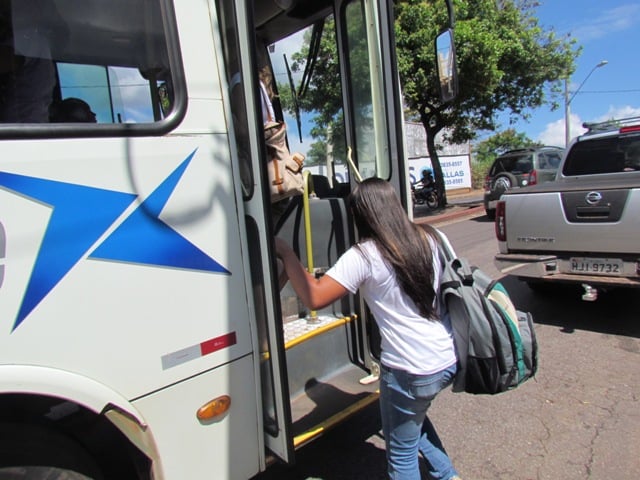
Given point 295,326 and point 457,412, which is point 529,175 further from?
point 295,326

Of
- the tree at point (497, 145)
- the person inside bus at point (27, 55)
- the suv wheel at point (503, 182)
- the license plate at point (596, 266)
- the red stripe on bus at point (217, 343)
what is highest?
the tree at point (497, 145)

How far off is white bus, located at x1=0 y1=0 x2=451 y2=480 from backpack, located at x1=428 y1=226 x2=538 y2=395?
2.51 ft

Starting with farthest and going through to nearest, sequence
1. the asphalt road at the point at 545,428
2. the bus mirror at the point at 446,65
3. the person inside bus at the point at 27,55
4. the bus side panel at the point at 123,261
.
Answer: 1. the asphalt road at the point at 545,428
2. the bus mirror at the point at 446,65
3. the person inside bus at the point at 27,55
4. the bus side panel at the point at 123,261

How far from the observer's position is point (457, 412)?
334cm

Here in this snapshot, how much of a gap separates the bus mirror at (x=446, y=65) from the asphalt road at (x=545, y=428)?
2.21 metres

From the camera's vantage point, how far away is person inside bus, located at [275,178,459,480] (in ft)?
6.27

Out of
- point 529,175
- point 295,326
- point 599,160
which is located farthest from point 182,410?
point 529,175

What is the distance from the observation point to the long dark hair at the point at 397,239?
1.90 m

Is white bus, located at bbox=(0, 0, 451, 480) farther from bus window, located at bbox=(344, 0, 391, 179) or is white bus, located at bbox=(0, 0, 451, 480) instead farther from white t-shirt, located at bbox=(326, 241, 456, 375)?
bus window, located at bbox=(344, 0, 391, 179)

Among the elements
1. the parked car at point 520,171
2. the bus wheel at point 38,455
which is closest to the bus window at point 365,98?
the bus wheel at point 38,455

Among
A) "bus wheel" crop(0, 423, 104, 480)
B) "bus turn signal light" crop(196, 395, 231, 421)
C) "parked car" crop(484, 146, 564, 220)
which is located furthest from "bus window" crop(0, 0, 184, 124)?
"parked car" crop(484, 146, 564, 220)

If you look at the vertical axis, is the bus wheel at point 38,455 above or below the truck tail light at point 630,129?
below

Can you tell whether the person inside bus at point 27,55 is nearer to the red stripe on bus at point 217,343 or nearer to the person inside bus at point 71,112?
the person inside bus at point 71,112

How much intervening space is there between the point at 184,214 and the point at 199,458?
99 centimetres
